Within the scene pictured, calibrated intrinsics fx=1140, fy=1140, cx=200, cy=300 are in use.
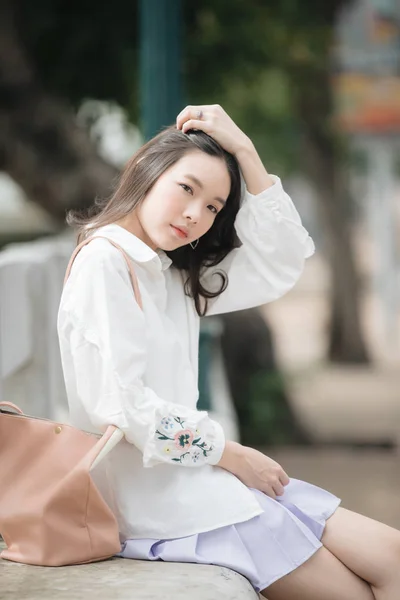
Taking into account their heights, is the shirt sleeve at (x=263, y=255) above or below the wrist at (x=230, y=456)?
above

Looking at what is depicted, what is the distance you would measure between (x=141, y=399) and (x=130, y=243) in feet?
1.19

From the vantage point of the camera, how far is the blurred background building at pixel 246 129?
5969mm

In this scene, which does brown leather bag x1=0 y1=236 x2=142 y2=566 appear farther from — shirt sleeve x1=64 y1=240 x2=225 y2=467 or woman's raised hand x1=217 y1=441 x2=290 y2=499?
woman's raised hand x1=217 y1=441 x2=290 y2=499

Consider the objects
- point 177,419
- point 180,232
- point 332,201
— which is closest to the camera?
point 177,419

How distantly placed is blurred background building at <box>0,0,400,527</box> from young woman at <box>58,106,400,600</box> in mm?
558

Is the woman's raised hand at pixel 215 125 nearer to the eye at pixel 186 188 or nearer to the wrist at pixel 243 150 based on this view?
the wrist at pixel 243 150

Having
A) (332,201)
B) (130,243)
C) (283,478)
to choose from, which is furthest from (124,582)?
(332,201)

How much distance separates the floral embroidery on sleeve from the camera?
217 centimetres

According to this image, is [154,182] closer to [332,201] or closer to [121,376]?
[121,376]

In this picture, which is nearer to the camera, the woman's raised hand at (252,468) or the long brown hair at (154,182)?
Answer: the woman's raised hand at (252,468)

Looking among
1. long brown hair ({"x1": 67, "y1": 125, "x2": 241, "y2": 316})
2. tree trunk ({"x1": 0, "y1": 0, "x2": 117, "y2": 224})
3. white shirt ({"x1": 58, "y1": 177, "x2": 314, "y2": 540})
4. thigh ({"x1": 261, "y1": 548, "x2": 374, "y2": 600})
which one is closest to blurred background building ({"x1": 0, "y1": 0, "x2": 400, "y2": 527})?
tree trunk ({"x1": 0, "y1": 0, "x2": 117, "y2": 224})

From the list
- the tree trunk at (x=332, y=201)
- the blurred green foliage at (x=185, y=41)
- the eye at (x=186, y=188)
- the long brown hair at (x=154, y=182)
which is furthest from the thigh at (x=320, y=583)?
the tree trunk at (x=332, y=201)

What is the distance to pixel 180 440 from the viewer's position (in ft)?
7.19

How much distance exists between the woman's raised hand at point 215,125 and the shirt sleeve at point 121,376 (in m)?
0.39
